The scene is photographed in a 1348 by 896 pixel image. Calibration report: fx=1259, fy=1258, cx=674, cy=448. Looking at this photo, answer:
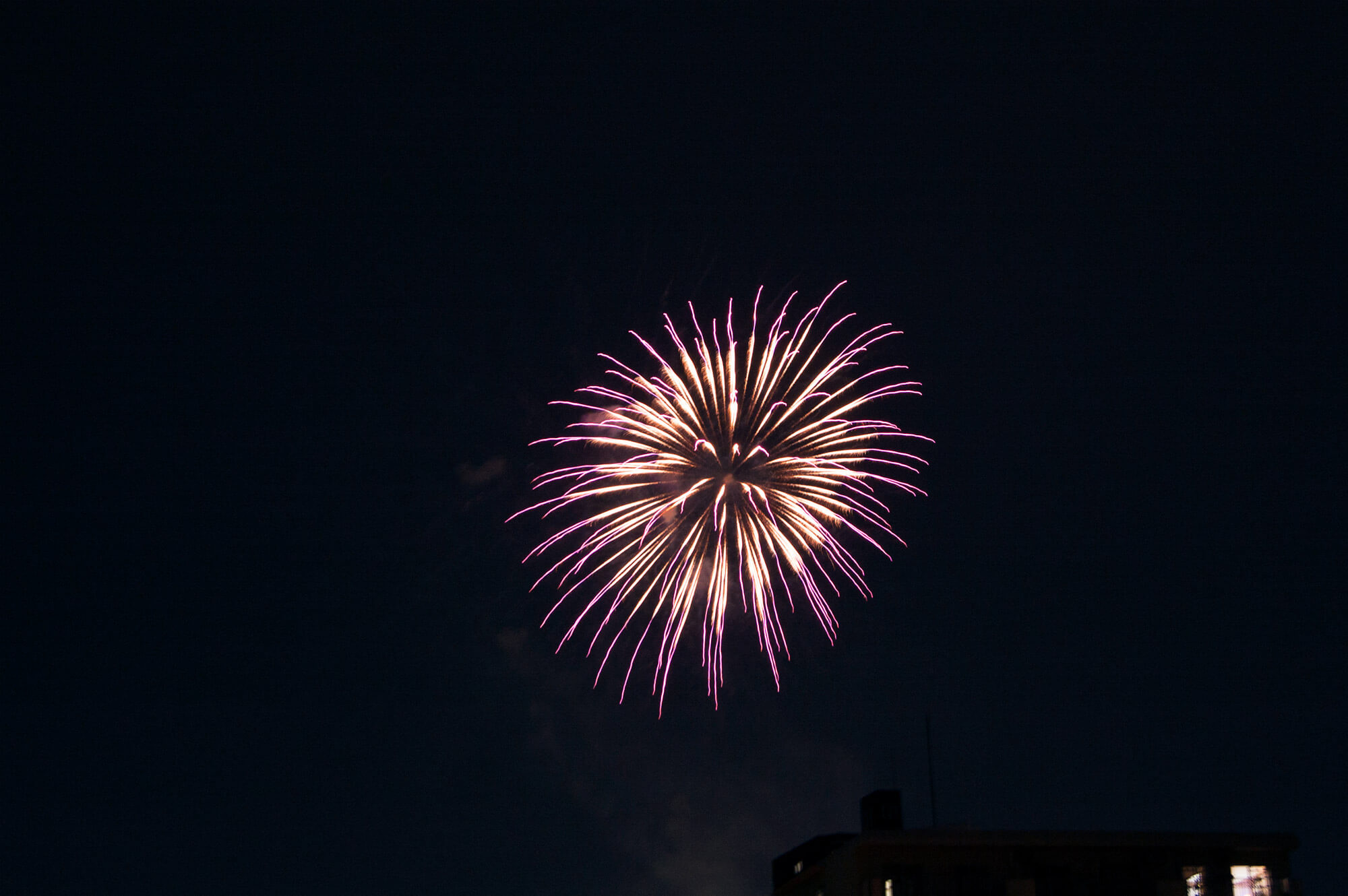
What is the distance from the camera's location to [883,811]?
70.2m

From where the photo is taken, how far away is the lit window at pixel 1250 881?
58.5 metres

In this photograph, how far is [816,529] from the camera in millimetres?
53094

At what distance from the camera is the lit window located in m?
58.5

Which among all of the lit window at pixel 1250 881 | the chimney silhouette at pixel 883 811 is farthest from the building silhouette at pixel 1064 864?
the chimney silhouette at pixel 883 811

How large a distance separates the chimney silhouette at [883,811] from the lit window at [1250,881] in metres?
17.6

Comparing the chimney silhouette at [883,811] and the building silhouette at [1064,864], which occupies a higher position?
the chimney silhouette at [883,811]

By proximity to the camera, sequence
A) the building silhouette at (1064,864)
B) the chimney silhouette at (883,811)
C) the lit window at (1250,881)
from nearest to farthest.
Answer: the building silhouette at (1064,864) < the lit window at (1250,881) < the chimney silhouette at (883,811)

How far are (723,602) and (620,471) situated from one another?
698 centimetres

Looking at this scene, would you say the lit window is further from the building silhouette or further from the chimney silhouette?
the chimney silhouette

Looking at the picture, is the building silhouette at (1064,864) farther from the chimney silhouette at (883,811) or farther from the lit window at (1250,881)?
the chimney silhouette at (883,811)

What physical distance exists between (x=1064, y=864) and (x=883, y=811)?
48.4ft

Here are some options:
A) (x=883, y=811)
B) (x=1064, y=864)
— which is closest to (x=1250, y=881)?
(x=1064, y=864)

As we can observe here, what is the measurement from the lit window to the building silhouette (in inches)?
1.4

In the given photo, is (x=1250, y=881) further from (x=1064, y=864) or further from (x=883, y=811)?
(x=883, y=811)
